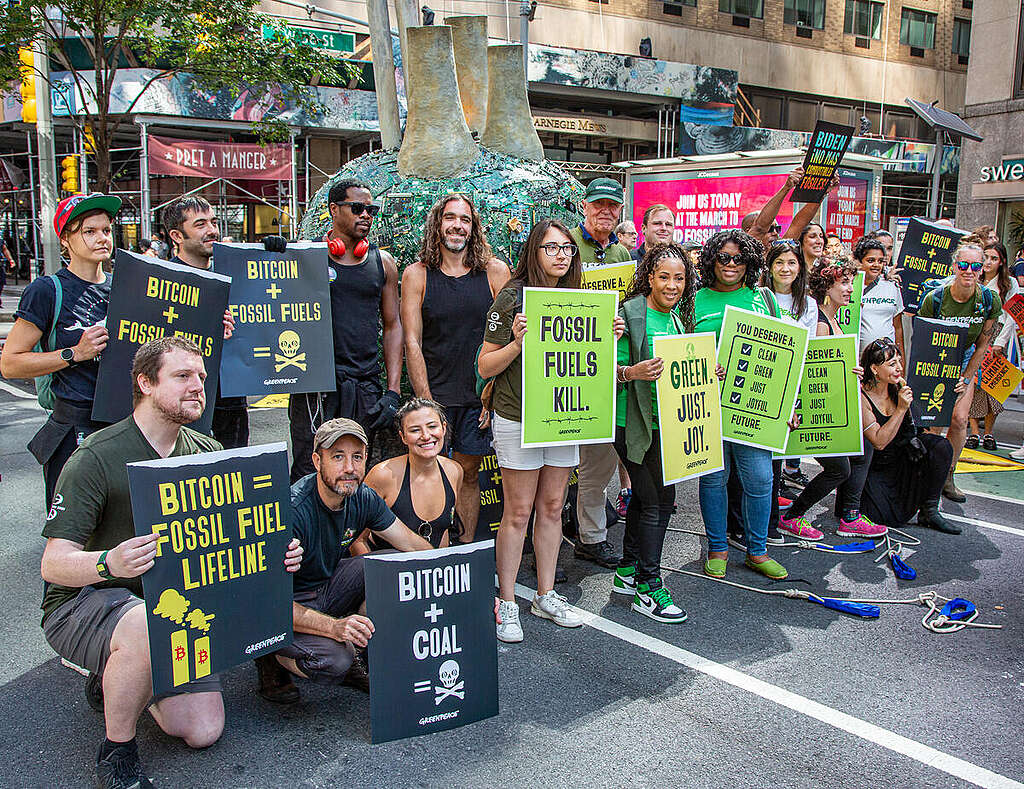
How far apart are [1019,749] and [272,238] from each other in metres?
3.79

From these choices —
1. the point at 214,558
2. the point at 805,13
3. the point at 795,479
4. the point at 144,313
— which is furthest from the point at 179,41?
the point at 805,13

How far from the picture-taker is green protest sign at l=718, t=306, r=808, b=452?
4.98 m

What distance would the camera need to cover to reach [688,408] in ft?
15.2

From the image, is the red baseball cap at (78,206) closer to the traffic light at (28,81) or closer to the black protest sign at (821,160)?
the black protest sign at (821,160)

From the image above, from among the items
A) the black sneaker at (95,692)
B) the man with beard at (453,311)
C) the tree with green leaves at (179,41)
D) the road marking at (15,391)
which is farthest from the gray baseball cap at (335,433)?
the tree with green leaves at (179,41)

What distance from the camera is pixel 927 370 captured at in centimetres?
617

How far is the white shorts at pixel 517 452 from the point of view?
4324mm

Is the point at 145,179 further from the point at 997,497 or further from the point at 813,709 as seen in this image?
the point at 813,709

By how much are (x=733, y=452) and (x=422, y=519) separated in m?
1.97

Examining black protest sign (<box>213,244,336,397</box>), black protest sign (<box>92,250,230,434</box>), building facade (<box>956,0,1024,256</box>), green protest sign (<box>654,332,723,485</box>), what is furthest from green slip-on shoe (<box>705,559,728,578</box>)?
building facade (<box>956,0,1024,256</box>)

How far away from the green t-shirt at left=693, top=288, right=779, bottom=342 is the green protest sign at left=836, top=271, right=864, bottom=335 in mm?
1342

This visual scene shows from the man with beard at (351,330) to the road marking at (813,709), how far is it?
1.52 metres

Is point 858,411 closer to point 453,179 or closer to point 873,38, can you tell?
point 453,179

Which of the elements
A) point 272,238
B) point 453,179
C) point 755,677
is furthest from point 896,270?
point 272,238
